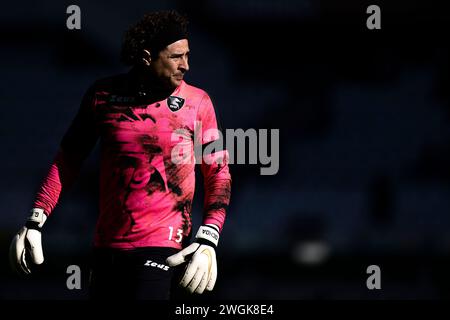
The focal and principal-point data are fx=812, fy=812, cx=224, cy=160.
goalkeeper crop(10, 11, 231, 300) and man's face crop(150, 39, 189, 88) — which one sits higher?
man's face crop(150, 39, 189, 88)

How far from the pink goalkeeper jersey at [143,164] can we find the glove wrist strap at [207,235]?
70mm

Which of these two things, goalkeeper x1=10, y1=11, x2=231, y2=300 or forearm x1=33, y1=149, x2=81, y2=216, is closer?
goalkeeper x1=10, y1=11, x2=231, y2=300

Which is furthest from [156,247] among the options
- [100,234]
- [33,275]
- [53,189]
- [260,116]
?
[260,116]

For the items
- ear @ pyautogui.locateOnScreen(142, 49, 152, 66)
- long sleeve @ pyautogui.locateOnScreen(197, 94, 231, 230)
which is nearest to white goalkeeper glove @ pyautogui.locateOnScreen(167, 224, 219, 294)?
long sleeve @ pyautogui.locateOnScreen(197, 94, 231, 230)

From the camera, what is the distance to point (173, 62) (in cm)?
452

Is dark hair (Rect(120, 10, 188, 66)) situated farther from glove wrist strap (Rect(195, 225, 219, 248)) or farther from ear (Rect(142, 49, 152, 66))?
glove wrist strap (Rect(195, 225, 219, 248))

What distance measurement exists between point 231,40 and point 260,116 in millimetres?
942

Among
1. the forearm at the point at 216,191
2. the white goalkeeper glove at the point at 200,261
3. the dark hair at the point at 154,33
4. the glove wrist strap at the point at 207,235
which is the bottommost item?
the white goalkeeper glove at the point at 200,261

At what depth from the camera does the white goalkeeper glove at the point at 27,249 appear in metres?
4.39

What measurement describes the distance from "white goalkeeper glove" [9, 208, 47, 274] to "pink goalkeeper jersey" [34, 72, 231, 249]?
14 cm

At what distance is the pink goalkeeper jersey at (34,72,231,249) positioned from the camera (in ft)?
14.2

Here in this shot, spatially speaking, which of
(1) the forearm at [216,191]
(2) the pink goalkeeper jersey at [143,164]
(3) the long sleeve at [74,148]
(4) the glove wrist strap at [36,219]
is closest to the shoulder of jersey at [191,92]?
(2) the pink goalkeeper jersey at [143,164]

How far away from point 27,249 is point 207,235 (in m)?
1.02

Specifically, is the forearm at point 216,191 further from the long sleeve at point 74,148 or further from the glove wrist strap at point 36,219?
the glove wrist strap at point 36,219
